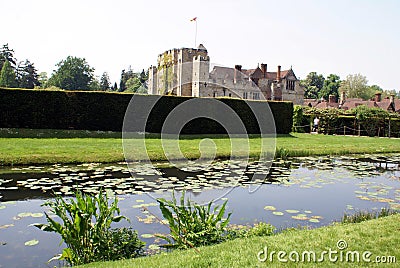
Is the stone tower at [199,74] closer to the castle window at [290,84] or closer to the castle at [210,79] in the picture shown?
the castle at [210,79]

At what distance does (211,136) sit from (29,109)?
9.16 meters

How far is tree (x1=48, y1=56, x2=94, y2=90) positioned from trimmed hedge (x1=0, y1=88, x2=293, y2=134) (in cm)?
6828

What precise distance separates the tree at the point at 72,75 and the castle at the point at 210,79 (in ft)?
131

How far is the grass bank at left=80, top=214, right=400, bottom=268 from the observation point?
3754 millimetres

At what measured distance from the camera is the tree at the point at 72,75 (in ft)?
275

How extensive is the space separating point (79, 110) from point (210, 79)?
30183 mm

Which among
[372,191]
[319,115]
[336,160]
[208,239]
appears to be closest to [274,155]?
[336,160]

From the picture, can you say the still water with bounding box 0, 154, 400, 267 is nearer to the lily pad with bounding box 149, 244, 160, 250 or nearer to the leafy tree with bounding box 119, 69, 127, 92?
the lily pad with bounding box 149, 244, 160, 250

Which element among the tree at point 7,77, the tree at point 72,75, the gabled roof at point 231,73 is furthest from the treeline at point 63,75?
the gabled roof at point 231,73

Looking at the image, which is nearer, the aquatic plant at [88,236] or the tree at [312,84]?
the aquatic plant at [88,236]

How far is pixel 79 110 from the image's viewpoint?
19.1 m

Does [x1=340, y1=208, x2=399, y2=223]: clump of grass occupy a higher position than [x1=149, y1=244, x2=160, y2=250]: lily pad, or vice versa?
[x1=340, y1=208, x2=399, y2=223]: clump of grass

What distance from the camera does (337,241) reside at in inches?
173

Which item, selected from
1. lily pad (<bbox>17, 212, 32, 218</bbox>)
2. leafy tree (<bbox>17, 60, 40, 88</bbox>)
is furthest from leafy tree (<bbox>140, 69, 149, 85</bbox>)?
lily pad (<bbox>17, 212, 32, 218</bbox>)
